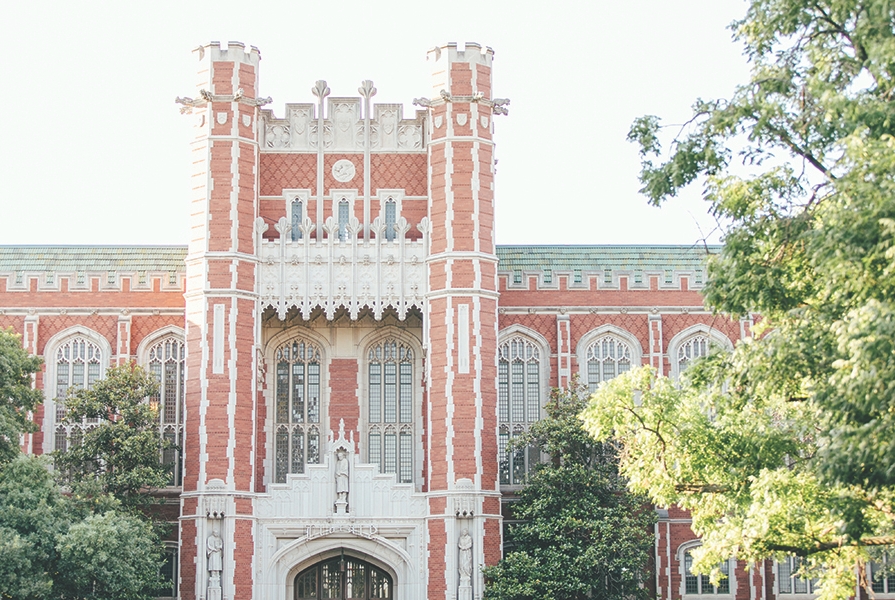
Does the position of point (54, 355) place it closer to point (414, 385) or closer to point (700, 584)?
point (414, 385)

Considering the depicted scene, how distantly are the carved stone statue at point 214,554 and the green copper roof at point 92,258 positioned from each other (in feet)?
26.9

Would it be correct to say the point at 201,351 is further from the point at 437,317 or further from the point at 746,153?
the point at 746,153

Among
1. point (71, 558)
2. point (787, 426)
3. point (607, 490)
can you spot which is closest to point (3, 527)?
point (71, 558)

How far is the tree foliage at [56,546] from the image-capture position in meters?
29.1

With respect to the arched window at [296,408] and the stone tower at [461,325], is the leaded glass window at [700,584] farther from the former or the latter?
the arched window at [296,408]

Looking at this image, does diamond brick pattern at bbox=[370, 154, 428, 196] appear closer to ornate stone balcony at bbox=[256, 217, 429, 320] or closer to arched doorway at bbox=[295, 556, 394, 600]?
ornate stone balcony at bbox=[256, 217, 429, 320]

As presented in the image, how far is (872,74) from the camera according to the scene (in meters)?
19.0

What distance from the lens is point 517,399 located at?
124ft

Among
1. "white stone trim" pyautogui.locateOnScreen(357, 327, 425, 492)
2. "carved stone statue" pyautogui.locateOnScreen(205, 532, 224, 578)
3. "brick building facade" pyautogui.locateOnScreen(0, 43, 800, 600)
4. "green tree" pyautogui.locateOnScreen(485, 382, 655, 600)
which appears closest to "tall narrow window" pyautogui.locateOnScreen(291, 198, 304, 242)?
"brick building facade" pyautogui.locateOnScreen(0, 43, 800, 600)

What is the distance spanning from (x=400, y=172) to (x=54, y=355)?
33.8 ft

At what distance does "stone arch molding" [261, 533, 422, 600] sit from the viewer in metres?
33.9

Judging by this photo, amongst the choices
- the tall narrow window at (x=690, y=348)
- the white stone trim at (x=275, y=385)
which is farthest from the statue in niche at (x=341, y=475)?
the tall narrow window at (x=690, y=348)

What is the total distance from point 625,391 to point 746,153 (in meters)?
4.50

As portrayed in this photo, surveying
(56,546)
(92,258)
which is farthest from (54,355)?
→ (56,546)
